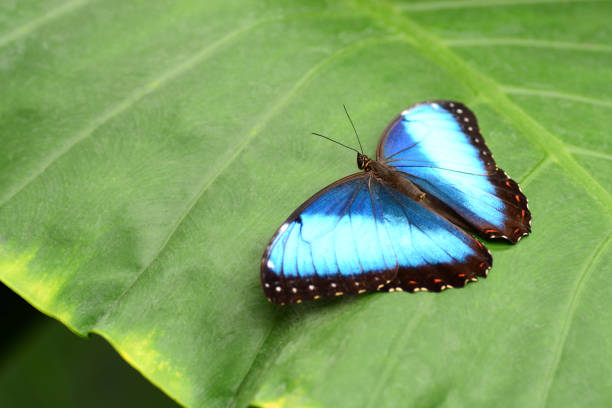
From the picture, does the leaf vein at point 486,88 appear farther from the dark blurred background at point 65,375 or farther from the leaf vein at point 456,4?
the dark blurred background at point 65,375

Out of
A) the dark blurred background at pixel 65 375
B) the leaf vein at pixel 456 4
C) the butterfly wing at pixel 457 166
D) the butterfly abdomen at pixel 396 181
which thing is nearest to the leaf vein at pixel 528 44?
the leaf vein at pixel 456 4

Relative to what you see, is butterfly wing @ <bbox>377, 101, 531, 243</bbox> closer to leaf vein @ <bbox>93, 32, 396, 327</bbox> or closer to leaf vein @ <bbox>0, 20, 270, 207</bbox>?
leaf vein @ <bbox>93, 32, 396, 327</bbox>

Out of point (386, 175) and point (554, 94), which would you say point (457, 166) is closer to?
point (386, 175)

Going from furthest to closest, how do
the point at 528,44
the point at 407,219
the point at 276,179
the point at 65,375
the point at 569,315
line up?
the point at 65,375 → the point at 528,44 → the point at 276,179 → the point at 407,219 → the point at 569,315

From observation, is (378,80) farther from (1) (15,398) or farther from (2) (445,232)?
(1) (15,398)

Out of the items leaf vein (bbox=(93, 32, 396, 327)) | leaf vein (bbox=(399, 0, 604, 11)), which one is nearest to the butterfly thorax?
leaf vein (bbox=(93, 32, 396, 327))

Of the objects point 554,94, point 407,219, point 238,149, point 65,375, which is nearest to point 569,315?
point 407,219
